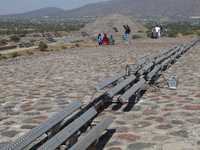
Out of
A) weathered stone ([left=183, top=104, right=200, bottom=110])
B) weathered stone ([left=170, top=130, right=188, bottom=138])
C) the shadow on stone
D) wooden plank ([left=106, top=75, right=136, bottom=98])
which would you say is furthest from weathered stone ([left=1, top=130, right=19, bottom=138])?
weathered stone ([left=183, top=104, right=200, bottom=110])

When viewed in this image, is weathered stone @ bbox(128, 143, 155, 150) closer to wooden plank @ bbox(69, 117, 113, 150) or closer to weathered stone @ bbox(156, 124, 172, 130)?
wooden plank @ bbox(69, 117, 113, 150)

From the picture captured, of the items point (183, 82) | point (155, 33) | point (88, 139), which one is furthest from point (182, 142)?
point (155, 33)

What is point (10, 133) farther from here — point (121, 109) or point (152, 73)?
point (152, 73)

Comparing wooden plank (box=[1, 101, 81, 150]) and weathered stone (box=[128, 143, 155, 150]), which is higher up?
wooden plank (box=[1, 101, 81, 150])

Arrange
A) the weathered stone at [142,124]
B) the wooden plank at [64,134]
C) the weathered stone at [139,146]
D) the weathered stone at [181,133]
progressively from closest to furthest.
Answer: the wooden plank at [64,134], the weathered stone at [139,146], the weathered stone at [181,133], the weathered stone at [142,124]

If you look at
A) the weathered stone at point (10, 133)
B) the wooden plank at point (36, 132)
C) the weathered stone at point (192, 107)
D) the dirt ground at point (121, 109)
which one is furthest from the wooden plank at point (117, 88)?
the weathered stone at point (10, 133)

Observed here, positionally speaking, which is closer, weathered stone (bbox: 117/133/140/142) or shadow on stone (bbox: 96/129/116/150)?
shadow on stone (bbox: 96/129/116/150)

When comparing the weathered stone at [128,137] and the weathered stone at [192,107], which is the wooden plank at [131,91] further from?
the weathered stone at [128,137]

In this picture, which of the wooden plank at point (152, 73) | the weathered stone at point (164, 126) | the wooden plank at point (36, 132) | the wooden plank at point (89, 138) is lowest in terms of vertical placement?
the weathered stone at point (164, 126)

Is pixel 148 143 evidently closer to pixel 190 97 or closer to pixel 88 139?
pixel 88 139

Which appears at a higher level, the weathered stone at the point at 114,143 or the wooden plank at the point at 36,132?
the wooden plank at the point at 36,132

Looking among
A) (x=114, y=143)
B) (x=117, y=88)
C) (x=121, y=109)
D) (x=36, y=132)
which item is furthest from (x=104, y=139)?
(x=117, y=88)

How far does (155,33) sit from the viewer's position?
39562 millimetres

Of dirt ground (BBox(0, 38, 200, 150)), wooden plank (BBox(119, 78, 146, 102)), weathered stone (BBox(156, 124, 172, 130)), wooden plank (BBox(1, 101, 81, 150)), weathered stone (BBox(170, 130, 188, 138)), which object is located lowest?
dirt ground (BBox(0, 38, 200, 150))
